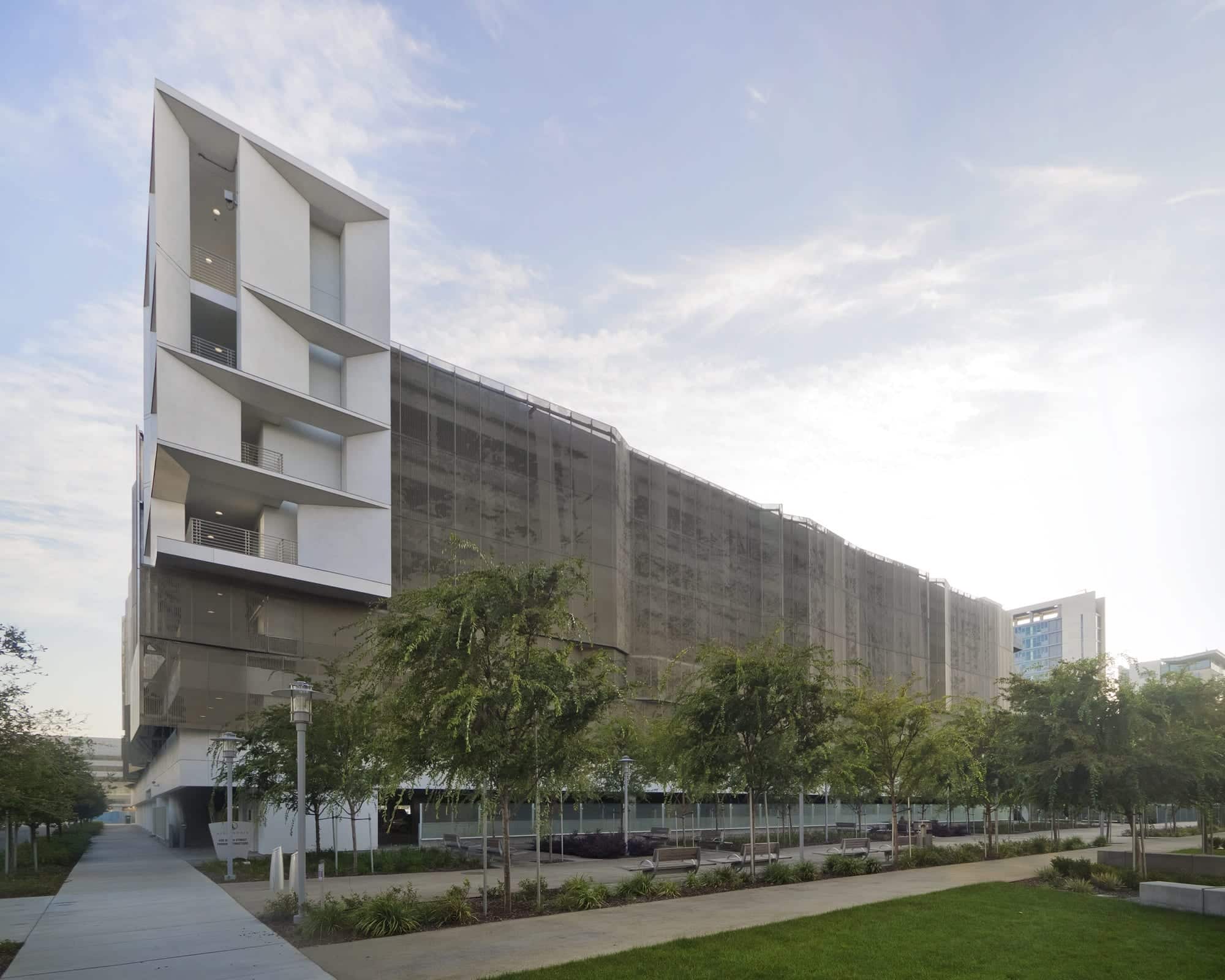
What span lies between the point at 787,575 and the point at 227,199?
46282mm

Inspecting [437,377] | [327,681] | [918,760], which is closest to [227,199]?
[437,377]

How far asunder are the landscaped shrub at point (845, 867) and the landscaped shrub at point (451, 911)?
11728 millimetres

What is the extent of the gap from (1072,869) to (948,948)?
11.6 m

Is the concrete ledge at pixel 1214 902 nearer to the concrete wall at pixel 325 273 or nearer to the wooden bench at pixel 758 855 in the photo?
the wooden bench at pixel 758 855

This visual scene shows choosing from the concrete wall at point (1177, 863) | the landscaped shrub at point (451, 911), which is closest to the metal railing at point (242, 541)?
the landscaped shrub at point (451, 911)

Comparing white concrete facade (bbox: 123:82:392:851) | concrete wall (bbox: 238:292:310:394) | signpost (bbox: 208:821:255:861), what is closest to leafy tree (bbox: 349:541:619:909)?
signpost (bbox: 208:821:255:861)

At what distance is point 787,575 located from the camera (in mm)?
67875

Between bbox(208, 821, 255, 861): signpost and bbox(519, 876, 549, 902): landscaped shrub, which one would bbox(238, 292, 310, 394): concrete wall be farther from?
bbox(519, 876, 549, 902): landscaped shrub

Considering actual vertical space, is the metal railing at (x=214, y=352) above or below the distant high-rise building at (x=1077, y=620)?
above

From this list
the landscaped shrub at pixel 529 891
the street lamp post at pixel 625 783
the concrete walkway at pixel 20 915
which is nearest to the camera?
the concrete walkway at pixel 20 915

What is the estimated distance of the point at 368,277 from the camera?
138 feet

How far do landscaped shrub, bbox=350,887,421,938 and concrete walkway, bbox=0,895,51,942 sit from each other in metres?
5.58

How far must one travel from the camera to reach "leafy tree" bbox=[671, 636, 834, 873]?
21672mm

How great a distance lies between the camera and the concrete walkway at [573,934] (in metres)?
11.8
